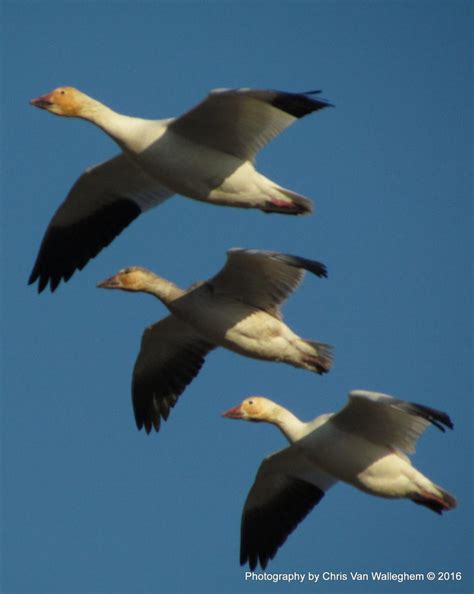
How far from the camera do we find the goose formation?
39.5ft

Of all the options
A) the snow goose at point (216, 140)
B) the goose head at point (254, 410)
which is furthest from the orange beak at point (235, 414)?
the snow goose at point (216, 140)

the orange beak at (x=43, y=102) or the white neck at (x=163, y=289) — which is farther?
the orange beak at (x=43, y=102)

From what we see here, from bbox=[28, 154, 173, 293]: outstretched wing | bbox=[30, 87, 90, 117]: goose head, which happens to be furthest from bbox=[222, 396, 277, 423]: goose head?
bbox=[30, 87, 90, 117]: goose head

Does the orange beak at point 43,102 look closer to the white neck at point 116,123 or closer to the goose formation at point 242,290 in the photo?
Answer: the goose formation at point 242,290

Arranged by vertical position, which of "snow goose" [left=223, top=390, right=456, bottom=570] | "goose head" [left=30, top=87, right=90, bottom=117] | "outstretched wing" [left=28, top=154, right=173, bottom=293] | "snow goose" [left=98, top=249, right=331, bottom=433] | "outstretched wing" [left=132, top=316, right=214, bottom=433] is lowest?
"snow goose" [left=223, top=390, right=456, bottom=570]

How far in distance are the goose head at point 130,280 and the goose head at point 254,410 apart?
1.21 m

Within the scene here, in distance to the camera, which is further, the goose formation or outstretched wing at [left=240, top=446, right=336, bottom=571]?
outstretched wing at [left=240, top=446, right=336, bottom=571]

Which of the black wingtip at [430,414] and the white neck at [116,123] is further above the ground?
the white neck at [116,123]

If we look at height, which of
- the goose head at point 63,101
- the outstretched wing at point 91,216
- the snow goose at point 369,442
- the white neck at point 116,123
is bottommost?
the snow goose at point 369,442

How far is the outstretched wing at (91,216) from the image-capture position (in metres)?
13.8

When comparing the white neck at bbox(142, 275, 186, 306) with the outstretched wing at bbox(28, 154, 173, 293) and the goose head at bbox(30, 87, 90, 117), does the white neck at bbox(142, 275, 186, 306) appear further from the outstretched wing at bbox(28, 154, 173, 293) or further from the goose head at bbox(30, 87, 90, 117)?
the goose head at bbox(30, 87, 90, 117)

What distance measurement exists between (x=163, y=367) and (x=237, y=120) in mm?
2792

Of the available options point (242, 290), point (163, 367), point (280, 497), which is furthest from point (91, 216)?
point (280, 497)

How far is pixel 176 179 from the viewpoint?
12.3 meters
